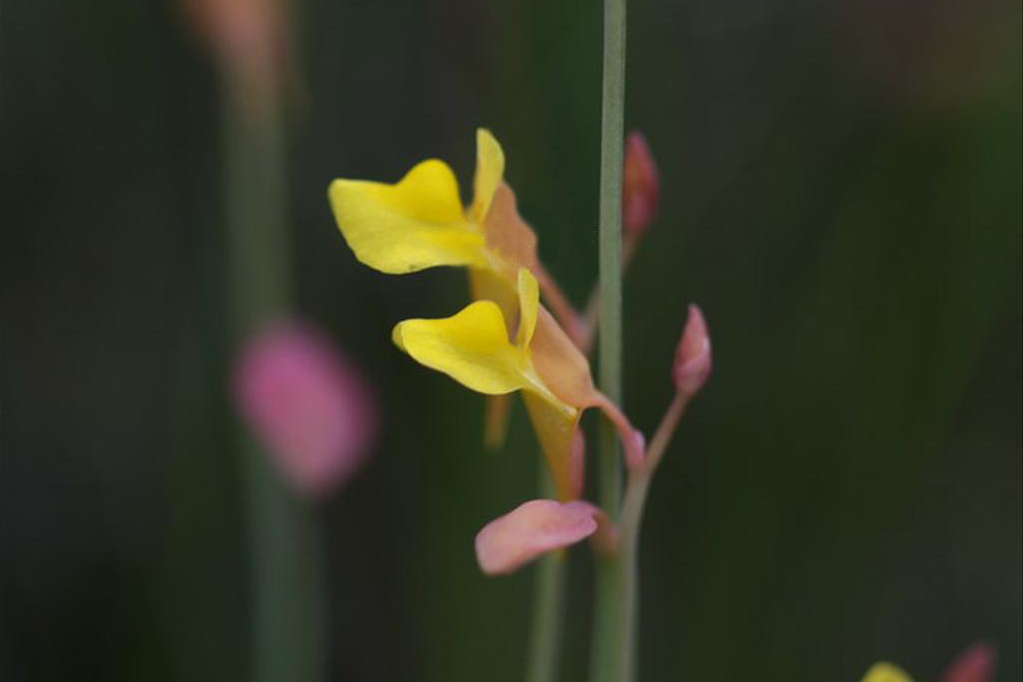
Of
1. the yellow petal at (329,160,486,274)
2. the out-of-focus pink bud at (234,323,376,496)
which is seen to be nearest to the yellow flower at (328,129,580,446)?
the yellow petal at (329,160,486,274)

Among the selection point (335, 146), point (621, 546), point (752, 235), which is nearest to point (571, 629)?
point (752, 235)

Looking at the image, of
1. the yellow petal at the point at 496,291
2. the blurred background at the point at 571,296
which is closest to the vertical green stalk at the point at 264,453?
the blurred background at the point at 571,296

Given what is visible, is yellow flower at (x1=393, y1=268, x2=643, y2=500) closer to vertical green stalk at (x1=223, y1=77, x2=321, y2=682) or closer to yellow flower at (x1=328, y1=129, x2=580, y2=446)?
yellow flower at (x1=328, y1=129, x2=580, y2=446)

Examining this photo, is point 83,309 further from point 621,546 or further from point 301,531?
point 621,546

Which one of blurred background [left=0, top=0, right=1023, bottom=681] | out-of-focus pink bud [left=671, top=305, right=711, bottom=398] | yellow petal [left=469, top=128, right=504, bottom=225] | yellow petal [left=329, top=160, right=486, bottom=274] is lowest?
blurred background [left=0, top=0, right=1023, bottom=681]

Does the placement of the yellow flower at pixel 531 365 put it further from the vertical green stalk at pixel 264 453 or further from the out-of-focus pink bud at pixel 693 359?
the vertical green stalk at pixel 264 453

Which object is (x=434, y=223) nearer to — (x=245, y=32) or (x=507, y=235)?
(x=507, y=235)
